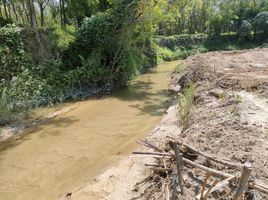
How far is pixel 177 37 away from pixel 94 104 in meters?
21.6

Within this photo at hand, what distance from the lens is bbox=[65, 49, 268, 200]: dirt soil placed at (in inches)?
167

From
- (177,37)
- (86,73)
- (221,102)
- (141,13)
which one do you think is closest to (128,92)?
(86,73)

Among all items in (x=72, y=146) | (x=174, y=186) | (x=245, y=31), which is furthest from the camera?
(x=245, y=31)

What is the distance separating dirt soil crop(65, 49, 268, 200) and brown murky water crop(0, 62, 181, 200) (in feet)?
1.76

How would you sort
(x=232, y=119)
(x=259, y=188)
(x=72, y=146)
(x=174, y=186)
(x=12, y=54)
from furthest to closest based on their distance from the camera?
(x=12, y=54) < (x=72, y=146) < (x=232, y=119) < (x=174, y=186) < (x=259, y=188)

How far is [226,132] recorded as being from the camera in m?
5.45

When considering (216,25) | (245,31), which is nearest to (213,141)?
(245,31)

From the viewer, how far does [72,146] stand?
7.21 m

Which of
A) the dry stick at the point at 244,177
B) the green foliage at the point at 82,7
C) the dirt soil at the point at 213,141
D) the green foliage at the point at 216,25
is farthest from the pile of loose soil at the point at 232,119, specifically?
the green foliage at the point at 216,25

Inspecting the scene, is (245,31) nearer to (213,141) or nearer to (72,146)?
(72,146)

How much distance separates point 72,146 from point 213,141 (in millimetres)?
3522

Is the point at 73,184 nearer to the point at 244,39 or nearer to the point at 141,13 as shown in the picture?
the point at 141,13

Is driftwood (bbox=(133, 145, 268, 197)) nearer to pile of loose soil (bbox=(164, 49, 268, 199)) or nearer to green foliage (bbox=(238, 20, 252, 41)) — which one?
pile of loose soil (bbox=(164, 49, 268, 199))

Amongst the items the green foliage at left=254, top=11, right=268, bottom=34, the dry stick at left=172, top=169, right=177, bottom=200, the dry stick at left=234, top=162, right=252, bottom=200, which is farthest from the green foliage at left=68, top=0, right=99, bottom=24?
the green foliage at left=254, top=11, right=268, bottom=34
